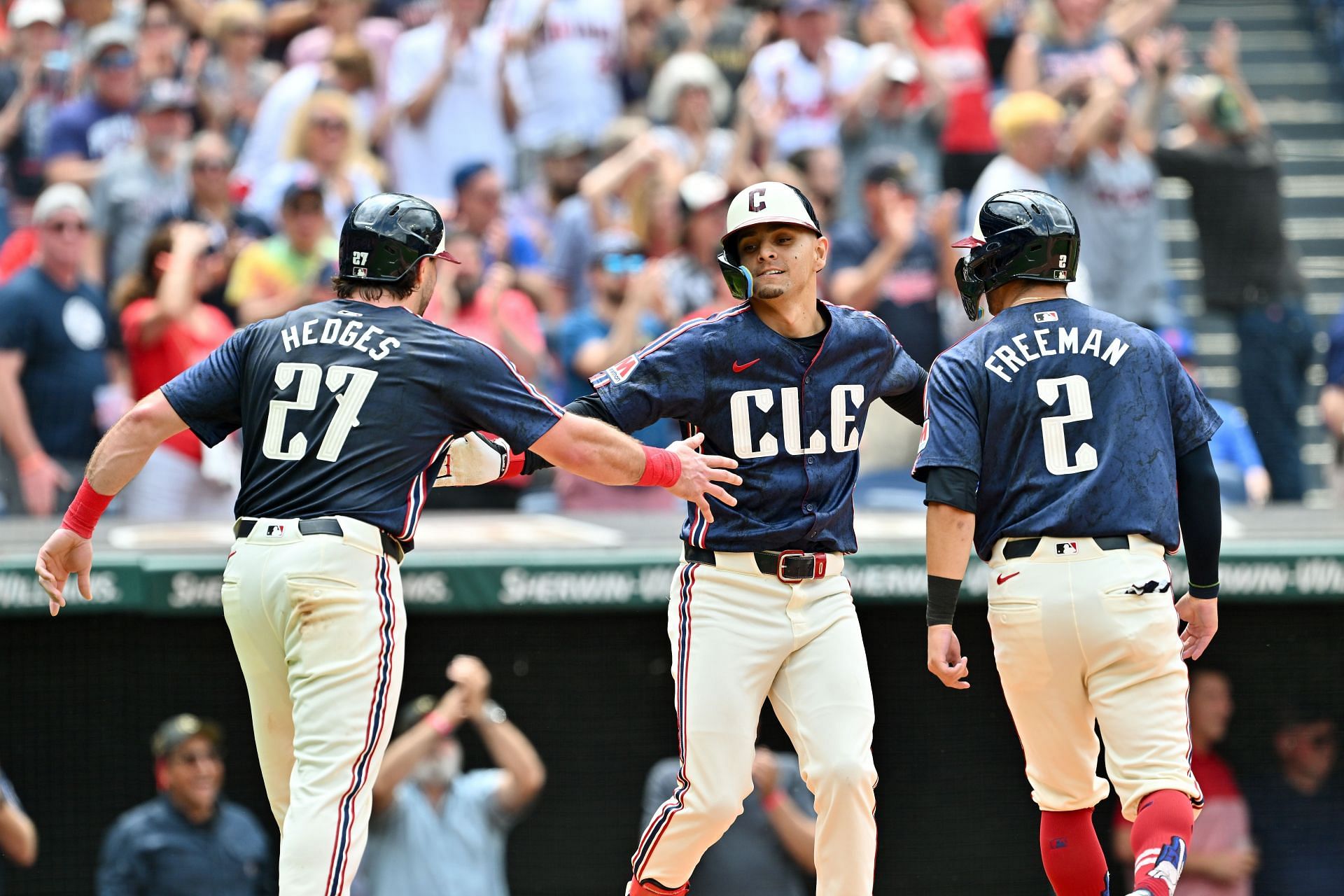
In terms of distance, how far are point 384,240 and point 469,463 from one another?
70 centimetres

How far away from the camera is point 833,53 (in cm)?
1015

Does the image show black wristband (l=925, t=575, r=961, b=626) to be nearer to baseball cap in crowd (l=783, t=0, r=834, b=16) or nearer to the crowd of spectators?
the crowd of spectators

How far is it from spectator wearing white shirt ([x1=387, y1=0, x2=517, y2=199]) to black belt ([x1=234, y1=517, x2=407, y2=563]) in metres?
5.25

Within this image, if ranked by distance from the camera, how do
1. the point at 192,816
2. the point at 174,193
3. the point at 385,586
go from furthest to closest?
1. the point at 174,193
2. the point at 192,816
3. the point at 385,586

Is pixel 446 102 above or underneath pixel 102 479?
above

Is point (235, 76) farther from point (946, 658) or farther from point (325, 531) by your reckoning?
point (946, 658)

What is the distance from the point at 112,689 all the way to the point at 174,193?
8.47 feet

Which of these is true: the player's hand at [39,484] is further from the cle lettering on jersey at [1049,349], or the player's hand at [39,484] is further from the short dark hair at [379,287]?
the cle lettering on jersey at [1049,349]

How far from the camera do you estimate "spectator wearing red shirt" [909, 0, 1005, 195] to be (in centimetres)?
982

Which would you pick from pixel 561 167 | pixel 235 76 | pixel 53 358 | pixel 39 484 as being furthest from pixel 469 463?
pixel 235 76

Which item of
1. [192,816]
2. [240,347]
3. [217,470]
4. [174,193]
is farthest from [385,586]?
[174,193]

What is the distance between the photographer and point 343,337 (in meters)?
4.32

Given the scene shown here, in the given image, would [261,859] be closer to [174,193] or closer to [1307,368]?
[174,193]

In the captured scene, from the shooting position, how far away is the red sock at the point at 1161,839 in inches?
166
